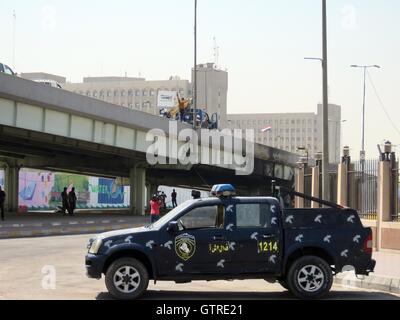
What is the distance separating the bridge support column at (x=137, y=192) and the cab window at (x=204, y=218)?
39.0m

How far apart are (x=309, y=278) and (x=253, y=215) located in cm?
137

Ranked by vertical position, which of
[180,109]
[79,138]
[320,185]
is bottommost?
[320,185]

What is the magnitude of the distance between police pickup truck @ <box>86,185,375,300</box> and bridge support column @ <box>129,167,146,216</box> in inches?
1535

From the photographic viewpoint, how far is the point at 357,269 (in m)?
11.2

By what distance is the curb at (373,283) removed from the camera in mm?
12328

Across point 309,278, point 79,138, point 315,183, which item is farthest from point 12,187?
point 309,278

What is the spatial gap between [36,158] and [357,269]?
4611 centimetres

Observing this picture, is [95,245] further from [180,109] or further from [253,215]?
[180,109]

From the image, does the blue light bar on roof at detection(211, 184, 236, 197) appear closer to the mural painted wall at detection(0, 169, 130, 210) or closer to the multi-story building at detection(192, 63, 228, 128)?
the mural painted wall at detection(0, 169, 130, 210)

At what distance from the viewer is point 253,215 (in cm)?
1112

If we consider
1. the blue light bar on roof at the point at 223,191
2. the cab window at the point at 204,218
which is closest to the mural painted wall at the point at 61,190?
the blue light bar on roof at the point at 223,191

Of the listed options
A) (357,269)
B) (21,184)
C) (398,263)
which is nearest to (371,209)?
(398,263)

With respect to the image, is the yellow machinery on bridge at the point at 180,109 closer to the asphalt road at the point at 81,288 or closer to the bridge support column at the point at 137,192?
the bridge support column at the point at 137,192
